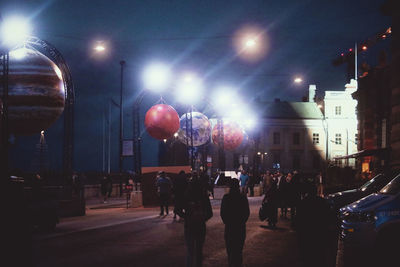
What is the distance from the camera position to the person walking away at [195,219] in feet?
28.2

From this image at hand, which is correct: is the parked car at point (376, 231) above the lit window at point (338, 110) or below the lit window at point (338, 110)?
below

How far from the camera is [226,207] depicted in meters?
8.50

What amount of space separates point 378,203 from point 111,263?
17.0 feet

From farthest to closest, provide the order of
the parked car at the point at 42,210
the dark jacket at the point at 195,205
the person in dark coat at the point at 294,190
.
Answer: the person in dark coat at the point at 294,190
the parked car at the point at 42,210
the dark jacket at the point at 195,205

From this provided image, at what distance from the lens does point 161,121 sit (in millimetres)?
18203

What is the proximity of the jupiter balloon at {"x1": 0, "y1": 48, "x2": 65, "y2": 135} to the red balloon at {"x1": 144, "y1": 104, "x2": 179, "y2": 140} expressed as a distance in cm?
660

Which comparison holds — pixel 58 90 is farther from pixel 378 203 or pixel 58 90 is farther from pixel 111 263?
pixel 378 203

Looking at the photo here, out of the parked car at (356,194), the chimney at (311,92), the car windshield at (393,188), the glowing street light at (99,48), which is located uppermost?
the chimney at (311,92)

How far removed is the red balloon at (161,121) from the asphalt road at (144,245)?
332cm

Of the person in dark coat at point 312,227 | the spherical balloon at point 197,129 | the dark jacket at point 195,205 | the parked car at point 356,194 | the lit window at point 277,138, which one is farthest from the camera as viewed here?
the lit window at point 277,138

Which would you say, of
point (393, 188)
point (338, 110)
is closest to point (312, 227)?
point (393, 188)

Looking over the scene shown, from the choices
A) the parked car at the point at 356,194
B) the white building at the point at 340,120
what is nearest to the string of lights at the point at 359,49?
the white building at the point at 340,120

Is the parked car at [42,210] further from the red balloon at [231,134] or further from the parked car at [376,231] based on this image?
the red balloon at [231,134]

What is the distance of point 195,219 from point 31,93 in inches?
197
